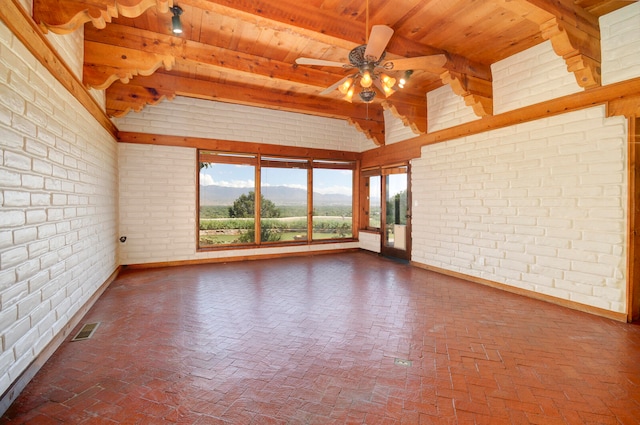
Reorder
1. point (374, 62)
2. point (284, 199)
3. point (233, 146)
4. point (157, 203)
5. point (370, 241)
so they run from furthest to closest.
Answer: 1. point (370, 241)
2. point (284, 199)
3. point (233, 146)
4. point (157, 203)
5. point (374, 62)

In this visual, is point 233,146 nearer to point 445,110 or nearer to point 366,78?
point 366,78

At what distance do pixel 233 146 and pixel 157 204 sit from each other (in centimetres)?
205

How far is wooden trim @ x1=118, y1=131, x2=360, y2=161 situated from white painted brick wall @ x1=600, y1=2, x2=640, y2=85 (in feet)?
17.2

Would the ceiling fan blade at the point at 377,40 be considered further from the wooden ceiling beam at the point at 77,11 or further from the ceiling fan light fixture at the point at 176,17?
the ceiling fan light fixture at the point at 176,17

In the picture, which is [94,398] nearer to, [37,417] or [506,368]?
[37,417]

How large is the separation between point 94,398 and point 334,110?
6.12 m

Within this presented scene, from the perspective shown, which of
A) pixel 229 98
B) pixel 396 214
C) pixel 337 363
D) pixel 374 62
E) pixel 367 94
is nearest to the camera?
pixel 337 363

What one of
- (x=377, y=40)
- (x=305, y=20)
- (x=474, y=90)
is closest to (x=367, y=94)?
(x=377, y=40)

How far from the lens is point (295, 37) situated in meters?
3.93

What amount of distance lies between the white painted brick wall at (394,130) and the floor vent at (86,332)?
6250 millimetres

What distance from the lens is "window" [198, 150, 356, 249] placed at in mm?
6605

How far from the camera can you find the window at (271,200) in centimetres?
661

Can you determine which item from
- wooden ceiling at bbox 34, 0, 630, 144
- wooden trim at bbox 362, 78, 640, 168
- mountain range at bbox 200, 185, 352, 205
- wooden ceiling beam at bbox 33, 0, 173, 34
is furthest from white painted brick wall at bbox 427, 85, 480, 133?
wooden ceiling beam at bbox 33, 0, 173, 34

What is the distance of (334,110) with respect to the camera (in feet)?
21.4
